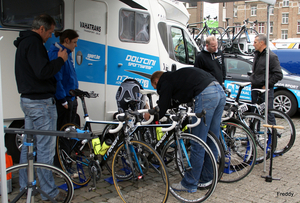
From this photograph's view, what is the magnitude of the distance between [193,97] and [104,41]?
227cm

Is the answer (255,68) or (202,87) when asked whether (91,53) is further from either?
(255,68)

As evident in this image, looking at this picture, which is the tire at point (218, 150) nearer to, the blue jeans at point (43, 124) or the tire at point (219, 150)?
the tire at point (219, 150)

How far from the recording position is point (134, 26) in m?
5.77

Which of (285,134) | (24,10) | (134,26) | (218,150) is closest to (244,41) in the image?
(285,134)

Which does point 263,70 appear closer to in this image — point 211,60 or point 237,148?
point 211,60

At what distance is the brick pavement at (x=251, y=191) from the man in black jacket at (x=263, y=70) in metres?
1.09

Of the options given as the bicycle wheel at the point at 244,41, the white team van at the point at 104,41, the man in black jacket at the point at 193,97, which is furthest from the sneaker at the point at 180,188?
the bicycle wheel at the point at 244,41

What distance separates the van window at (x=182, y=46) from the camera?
22.2 feet

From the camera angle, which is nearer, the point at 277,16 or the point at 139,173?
the point at 139,173

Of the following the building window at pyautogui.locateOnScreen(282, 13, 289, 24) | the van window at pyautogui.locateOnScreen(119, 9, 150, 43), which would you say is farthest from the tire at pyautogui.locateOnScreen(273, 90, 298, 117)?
Answer: the building window at pyautogui.locateOnScreen(282, 13, 289, 24)

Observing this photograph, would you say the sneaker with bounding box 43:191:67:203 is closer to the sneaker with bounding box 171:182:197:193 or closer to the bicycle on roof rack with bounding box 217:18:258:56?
the sneaker with bounding box 171:182:197:193

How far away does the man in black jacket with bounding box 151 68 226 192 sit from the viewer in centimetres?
366

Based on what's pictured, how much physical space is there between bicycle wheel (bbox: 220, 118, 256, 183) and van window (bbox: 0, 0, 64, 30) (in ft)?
9.82

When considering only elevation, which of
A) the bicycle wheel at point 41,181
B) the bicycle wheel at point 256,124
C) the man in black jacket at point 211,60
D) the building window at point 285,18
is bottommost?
Result: the bicycle wheel at point 41,181
